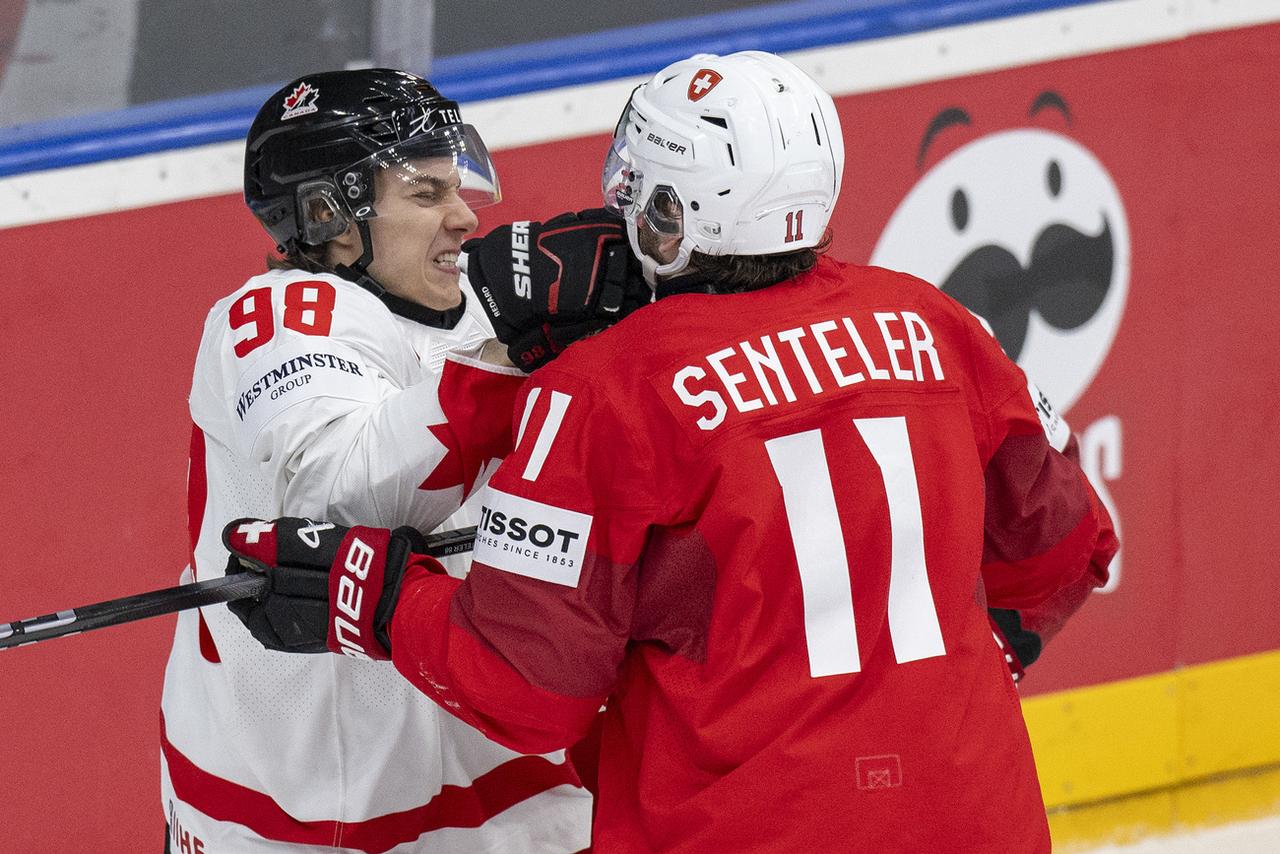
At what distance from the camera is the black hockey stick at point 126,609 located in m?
2.00

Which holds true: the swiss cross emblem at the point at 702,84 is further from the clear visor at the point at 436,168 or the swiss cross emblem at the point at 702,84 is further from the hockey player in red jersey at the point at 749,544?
the clear visor at the point at 436,168

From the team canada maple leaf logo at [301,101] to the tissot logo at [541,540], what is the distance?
29.0 inches

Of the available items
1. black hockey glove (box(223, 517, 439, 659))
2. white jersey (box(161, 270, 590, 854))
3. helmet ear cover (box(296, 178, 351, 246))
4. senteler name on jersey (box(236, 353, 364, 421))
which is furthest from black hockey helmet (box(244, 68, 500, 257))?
black hockey glove (box(223, 517, 439, 659))

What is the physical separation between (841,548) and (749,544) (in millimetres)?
97

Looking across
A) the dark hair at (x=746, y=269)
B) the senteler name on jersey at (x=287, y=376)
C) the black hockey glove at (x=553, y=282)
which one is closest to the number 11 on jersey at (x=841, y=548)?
the dark hair at (x=746, y=269)

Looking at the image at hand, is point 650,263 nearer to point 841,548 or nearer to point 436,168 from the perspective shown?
point 841,548

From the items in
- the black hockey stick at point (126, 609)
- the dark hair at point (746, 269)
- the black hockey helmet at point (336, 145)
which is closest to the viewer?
the dark hair at point (746, 269)

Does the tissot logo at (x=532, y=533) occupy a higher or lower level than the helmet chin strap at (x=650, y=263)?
lower

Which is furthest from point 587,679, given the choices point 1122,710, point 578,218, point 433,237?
point 1122,710

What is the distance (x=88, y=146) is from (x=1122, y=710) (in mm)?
2321

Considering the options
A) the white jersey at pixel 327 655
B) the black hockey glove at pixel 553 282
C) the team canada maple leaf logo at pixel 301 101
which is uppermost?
the team canada maple leaf logo at pixel 301 101

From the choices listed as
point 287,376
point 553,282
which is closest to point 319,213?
point 287,376

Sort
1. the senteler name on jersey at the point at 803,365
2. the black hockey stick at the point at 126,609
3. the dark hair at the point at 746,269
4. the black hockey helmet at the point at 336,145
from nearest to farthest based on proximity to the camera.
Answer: the senteler name on jersey at the point at 803,365 < the dark hair at the point at 746,269 < the black hockey stick at the point at 126,609 < the black hockey helmet at the point at 336,145

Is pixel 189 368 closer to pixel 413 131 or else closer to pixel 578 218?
pixel 413 131
